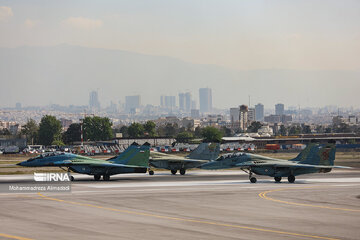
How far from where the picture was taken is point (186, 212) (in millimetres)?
28688

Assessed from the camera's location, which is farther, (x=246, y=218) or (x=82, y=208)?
(x=82, y=208)

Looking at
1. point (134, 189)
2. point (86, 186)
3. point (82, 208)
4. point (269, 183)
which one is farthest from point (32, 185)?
point (269, 183)

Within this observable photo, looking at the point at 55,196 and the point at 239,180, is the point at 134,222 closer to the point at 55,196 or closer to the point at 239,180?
the point at 55,196

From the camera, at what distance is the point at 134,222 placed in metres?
25.2

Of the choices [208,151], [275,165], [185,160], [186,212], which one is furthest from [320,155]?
[186,212]

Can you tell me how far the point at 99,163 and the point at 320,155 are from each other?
1927cm

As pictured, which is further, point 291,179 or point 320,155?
point 320,155

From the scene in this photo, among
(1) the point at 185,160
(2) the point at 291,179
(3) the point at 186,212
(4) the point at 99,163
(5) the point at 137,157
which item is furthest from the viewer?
(1) the point at 185,160

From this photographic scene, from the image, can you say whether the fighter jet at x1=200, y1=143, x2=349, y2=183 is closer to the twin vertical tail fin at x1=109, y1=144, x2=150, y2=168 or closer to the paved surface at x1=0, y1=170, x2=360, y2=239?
the paved surface at x1=0, y1=170, x2=360, y2=239

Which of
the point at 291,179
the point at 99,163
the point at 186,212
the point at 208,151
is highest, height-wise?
the point at 208,151

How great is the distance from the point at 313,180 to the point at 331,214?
73.9 ft

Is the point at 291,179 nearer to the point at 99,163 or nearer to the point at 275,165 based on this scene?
the point at 275,165

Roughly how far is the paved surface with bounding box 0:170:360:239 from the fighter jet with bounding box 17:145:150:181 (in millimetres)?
5677

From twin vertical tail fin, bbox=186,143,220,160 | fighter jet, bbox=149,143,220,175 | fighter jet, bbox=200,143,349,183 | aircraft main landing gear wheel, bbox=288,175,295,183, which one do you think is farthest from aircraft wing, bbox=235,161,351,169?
twin vertical tail fin, bbox=186,143,220,160
